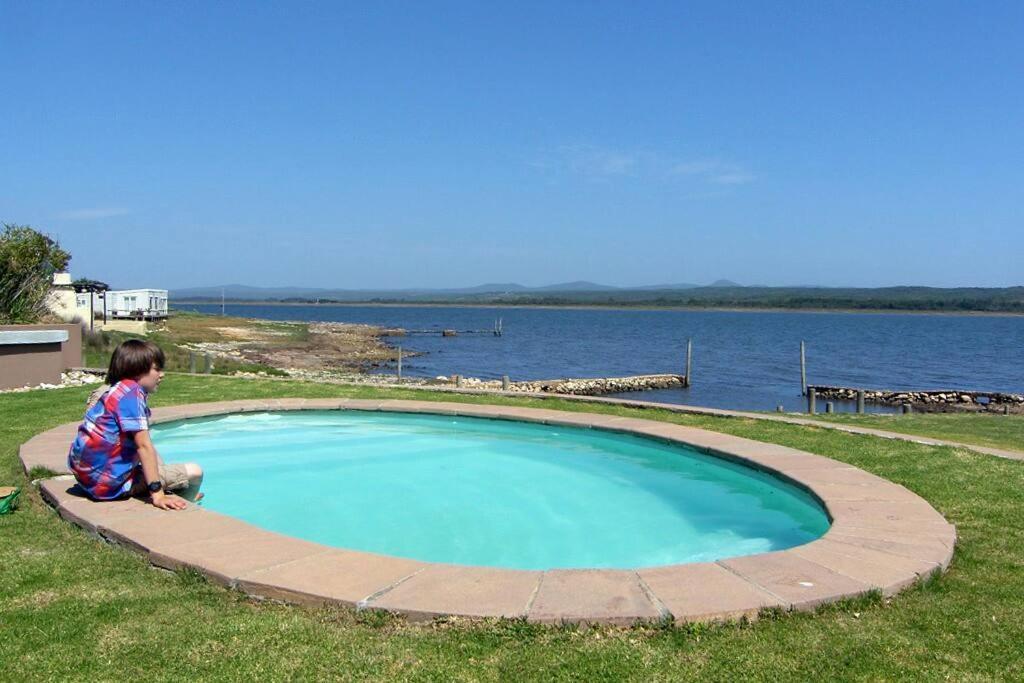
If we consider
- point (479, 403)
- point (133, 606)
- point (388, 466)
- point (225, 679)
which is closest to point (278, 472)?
point (388, 466)

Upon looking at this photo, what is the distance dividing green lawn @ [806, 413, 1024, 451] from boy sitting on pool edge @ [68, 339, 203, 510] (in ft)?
28.2

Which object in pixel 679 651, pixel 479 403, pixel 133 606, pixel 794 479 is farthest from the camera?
pixel 479 403

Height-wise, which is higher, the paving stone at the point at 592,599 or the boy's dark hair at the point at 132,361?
the boy's dark hair at the point at 132,361

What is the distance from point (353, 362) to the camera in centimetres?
4219

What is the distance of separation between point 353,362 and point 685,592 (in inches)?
1560

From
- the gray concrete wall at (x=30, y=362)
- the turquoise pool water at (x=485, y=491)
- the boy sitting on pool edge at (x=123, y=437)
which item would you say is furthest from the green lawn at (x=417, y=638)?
the gray concrete wall at (x=30, y=362)

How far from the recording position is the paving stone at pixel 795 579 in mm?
3729

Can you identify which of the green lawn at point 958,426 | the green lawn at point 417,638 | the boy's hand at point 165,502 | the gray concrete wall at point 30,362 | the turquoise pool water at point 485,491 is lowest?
the turquoise pool water at point 485,491

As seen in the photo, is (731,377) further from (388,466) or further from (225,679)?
(225,679)

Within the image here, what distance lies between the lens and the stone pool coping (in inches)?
139

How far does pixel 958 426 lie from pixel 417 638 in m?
10.5

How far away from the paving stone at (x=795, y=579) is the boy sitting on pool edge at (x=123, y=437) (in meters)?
3.57

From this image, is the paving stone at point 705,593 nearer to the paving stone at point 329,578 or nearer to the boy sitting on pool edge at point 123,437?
the paving stone at point 329,578

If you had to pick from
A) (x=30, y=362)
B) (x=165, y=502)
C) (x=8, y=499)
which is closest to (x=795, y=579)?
(x=165, y=502)
